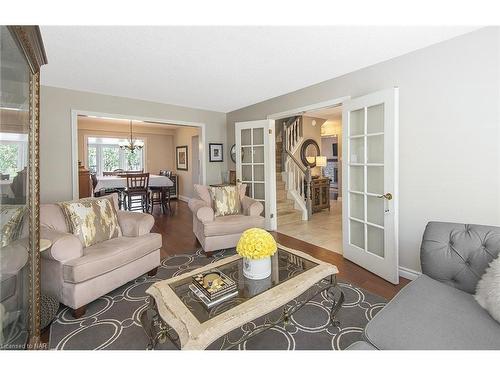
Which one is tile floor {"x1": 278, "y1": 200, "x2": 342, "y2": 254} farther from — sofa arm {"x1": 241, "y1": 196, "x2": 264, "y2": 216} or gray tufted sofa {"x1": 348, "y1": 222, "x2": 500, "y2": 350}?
gray tufted sofa {"x1": 348, "y1": 222, "x2": 500, "y2": 350}

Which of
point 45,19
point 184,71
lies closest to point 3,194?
point 45,19

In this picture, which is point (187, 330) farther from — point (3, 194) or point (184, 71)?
point (184, 71)

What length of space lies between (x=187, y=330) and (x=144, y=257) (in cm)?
147

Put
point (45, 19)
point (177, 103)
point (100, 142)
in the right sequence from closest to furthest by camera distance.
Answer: point (45, 19), point (177, 103), point (100, 142)

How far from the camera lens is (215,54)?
2.31m

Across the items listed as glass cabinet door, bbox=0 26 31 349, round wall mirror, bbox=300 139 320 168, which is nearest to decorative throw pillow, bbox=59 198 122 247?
glass cabinet door, bbox=0 26 31 349

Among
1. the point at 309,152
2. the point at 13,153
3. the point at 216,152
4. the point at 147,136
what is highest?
the point at 147,136

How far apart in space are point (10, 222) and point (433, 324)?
2.10 metres

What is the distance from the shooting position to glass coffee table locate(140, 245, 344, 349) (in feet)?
3.64

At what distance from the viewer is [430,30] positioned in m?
1.94

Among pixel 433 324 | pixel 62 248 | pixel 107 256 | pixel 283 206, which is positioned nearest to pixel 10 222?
pixel 62 248

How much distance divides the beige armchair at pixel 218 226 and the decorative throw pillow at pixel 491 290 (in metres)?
2.31

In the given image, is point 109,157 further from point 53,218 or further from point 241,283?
point 241,283

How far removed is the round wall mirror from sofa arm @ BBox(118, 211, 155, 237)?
174 inches
